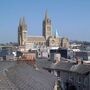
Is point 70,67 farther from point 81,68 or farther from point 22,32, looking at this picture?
point 22,32

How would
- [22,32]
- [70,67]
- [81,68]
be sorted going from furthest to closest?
[22,32] → [70,67] → [81,68]

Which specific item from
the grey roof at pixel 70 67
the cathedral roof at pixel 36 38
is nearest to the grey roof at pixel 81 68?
the grey roof at pixel 70 67

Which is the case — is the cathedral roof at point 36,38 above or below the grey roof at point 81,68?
below

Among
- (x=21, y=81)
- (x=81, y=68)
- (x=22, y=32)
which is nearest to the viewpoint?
(x=21, y=81)

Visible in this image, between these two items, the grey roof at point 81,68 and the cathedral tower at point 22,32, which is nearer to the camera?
the grey roof at point 81,68

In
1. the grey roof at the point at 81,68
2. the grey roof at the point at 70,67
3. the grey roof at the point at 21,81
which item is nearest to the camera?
the grey roof at the point at 21,81

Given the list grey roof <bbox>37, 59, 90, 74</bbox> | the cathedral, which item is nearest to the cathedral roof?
the cathedral

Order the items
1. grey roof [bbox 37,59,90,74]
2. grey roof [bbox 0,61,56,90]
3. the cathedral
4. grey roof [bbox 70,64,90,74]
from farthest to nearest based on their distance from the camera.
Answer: the cathedral < grey roof [bbox 37,59,90,74] < grey roof [bbox 70,64,90,74] < grey roof [bbox 0,61,56,90]

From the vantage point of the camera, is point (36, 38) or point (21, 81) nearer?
point (21, 81)

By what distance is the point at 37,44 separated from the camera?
192 metres

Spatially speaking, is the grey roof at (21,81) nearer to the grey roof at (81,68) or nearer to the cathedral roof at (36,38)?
the grey roof at (81,68)

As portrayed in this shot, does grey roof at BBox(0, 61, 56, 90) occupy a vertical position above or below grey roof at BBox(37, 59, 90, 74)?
above

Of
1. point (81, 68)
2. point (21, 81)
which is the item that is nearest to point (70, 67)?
point (81, 68)

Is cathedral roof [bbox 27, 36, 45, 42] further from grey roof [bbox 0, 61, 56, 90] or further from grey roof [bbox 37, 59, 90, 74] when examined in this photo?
grey roof [bbox 0, 61, 56, 90]
